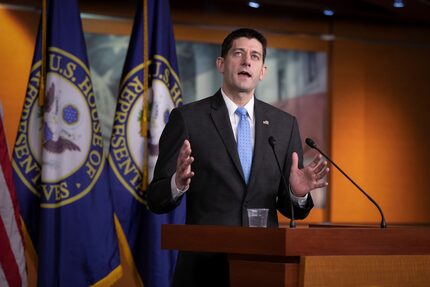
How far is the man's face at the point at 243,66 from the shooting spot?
299 cm

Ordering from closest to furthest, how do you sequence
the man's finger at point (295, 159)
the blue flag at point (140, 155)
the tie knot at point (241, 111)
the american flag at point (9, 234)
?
the man's finger at point (295, 159), the tie knot at point (241, 111), the american flag at point (9, 234), the blue flag at point (140, 155)

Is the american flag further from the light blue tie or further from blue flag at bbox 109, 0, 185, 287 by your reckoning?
the light blue tie

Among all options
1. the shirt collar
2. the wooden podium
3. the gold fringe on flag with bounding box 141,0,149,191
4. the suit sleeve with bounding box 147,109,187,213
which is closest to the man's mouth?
the shirt collar

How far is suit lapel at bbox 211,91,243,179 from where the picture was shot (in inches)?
113

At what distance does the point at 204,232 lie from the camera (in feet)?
7.69

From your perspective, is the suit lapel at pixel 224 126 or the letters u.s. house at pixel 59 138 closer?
the suit lapel at pixel 224 126

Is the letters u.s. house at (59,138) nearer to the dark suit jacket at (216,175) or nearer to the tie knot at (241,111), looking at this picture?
the dark suit jacket at (216,175)

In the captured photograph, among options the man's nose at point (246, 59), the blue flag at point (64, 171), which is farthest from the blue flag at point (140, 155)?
the man's nose at point (246, 59)

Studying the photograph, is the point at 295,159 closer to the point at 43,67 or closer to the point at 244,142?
the point at 244,142

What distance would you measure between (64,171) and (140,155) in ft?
1.76

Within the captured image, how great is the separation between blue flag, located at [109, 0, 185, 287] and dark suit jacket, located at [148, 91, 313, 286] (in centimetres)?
190

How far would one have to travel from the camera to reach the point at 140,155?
4.93 meters

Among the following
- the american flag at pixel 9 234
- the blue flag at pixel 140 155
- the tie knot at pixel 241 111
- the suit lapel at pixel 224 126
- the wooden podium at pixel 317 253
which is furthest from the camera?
the blue flag at pixel 140 155

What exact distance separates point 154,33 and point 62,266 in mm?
1722
